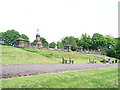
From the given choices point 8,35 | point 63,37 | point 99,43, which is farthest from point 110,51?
point 8,35

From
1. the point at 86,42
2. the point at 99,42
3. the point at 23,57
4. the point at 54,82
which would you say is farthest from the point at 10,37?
the point at 54,82

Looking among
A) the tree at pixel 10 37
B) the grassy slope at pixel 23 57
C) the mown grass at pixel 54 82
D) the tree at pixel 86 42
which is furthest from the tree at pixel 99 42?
the mown grass at pixel 54 82

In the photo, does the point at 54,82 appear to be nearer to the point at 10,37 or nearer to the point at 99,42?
the point at 10,37

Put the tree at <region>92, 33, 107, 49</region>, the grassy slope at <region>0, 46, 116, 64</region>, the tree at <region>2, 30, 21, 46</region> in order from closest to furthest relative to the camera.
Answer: the grassy slope at <region>0, 46, 116, 64</region>
the tree at <region>2, 30, 21, 46</region>
the tree at <region>92, 33, 107, 49</region>

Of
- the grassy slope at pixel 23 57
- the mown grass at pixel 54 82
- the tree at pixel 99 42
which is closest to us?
the mown grass at pixel 54 82

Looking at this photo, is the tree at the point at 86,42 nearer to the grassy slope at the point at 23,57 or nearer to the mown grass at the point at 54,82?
the grassy slope at the point at 23,57

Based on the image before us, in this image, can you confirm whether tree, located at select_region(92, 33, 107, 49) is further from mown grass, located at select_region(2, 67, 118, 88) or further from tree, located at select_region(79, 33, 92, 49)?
mown grass, located at select_region(2, 67, 118, 88)

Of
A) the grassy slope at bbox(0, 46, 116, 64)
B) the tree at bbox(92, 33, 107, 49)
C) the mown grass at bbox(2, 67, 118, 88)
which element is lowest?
the mown grass at bbox(2, 67, 118, 88)

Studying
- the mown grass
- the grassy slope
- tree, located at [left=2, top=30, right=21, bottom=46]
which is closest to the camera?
the mown grass

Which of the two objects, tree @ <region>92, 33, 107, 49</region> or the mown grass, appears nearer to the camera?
the mown grass

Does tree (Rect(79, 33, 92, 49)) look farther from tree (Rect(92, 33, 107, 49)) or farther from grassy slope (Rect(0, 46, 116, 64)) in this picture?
grassy slope (Rect(0, 46, 116, 64))

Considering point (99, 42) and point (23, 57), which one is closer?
point (23, 57)

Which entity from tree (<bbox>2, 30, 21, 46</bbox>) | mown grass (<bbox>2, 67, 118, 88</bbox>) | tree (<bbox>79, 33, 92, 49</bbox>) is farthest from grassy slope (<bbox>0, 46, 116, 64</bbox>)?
tree (<bbox>79, 33, 92, 49</bbox>)

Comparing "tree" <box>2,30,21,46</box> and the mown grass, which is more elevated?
"tree" <box>2,30,21,46</box>
